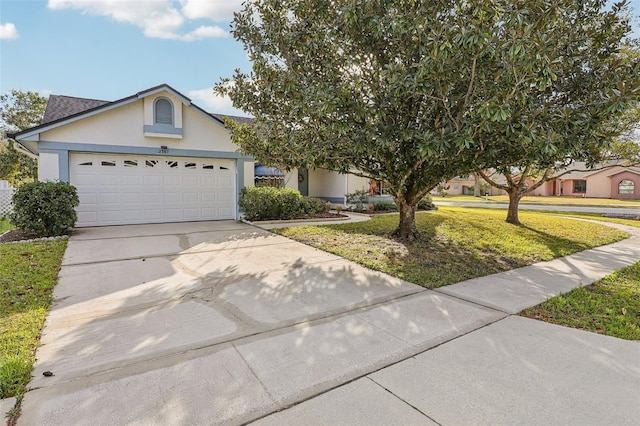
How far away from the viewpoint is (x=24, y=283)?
518cm

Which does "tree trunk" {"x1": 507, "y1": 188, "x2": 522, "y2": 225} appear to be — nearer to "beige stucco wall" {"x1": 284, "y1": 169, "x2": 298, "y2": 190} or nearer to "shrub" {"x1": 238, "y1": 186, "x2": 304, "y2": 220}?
"shrub" {"x1": 238, "y1": 186, "x2": 304, "y2": 220}

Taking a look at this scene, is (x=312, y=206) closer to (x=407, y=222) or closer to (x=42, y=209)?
(x=407, y=222)

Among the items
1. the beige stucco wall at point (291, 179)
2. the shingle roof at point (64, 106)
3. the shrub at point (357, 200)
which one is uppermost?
the shingle roof at point (64, 106)

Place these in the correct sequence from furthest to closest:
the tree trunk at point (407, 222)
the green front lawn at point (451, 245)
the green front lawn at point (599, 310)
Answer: the tree trunk at point (407, 222) → the green front lawn at point (451, 245) → the green front lawn at point (599, 310)

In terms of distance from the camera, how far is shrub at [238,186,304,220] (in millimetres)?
12391

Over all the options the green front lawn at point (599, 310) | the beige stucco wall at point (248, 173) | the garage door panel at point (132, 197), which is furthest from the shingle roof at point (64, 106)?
the green front lawn at point (599, 310)

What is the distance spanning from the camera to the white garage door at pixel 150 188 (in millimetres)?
11039

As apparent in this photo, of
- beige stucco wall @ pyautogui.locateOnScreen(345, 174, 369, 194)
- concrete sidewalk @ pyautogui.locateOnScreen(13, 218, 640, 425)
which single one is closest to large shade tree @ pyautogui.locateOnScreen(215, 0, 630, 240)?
concrete sidewalk @ pyautogui.locateOnScreen(13, 218, 640, 425)

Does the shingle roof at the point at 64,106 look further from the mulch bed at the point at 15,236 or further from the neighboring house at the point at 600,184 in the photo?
the neighboring house at the point at 600,184

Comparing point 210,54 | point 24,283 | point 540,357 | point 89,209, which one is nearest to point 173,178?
point 89,209

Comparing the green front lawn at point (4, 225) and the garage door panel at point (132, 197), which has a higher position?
the garage door panel at point (132, 197)

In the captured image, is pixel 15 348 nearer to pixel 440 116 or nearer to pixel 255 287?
pixel 255 287

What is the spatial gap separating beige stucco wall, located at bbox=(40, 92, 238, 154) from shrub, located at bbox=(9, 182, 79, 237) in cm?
226

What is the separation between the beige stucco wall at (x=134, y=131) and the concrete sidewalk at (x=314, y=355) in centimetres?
661
